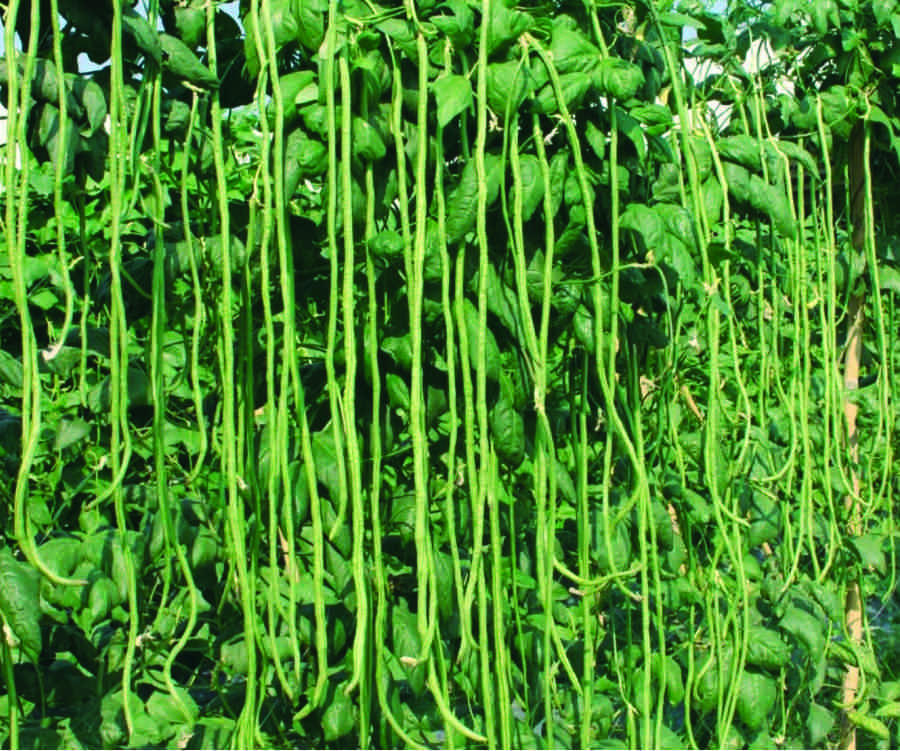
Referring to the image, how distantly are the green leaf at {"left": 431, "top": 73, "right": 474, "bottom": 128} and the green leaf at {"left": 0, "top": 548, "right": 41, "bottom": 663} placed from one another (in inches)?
31.7

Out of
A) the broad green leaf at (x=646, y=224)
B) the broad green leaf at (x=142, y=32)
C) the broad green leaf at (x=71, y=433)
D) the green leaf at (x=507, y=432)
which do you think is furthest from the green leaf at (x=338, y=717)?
the broad green leaf at (x=142, y=32)

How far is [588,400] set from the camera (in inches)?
71.4

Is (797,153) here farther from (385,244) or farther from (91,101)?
(91,101)

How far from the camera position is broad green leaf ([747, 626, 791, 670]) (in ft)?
6.70

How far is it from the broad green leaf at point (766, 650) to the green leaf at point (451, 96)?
1.19m

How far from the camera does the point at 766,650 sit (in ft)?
→ 6.70

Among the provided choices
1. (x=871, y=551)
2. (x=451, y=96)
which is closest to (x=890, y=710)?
(x=871, y=551)

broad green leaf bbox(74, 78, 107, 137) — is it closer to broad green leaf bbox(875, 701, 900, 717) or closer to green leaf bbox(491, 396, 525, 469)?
green leaf bbox(491, 396, 525, 469)

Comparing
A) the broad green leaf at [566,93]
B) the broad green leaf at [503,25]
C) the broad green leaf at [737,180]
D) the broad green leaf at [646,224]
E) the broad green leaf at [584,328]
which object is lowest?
the broad green leaf at [584,328]

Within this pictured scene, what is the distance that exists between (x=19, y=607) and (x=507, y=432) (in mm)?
699

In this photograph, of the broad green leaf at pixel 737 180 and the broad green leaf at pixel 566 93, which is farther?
the broad green leaf at pixel 737 180

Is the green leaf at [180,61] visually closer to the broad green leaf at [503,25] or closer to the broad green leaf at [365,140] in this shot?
the broad green leaf at [365,140]

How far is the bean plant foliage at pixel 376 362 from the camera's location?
55.7 inches

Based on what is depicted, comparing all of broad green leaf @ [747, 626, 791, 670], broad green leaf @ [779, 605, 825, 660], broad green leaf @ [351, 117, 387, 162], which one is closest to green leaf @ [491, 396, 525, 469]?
broad green leaf @ [351, 117, 387, 162]
